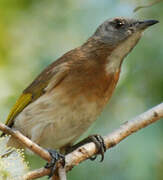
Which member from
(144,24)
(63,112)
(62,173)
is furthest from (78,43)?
(62,173)

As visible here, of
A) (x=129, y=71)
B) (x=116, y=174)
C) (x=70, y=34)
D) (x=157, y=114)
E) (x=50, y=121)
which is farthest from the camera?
(x=70, y=34)

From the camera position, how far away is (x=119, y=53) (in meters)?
5.37

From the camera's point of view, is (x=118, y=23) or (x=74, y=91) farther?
(x=118, y=23)

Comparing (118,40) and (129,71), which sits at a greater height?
(118,40)

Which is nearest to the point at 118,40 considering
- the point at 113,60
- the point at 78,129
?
the point at 113,60

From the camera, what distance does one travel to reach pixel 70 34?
7023 mm

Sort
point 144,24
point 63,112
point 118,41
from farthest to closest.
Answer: point 118,41 < point 144,24 < point 63,112

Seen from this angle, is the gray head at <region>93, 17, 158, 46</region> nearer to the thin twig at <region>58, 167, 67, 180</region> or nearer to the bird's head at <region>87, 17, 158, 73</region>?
→ the bird's head at <region>87, 17, 158, 73</region>

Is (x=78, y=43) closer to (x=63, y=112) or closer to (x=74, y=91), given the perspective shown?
(x=74, y=91)

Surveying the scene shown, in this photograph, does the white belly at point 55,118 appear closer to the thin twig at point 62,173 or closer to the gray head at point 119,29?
the gray head at point 119,29

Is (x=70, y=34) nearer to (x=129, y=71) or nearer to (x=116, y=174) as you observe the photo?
(x=129, y=71)

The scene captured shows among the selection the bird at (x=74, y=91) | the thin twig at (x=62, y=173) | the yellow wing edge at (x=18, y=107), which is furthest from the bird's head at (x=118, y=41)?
the thin twig at (x=62, y=173)

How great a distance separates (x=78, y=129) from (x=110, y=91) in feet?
1.85

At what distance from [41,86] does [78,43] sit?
5.92ft
